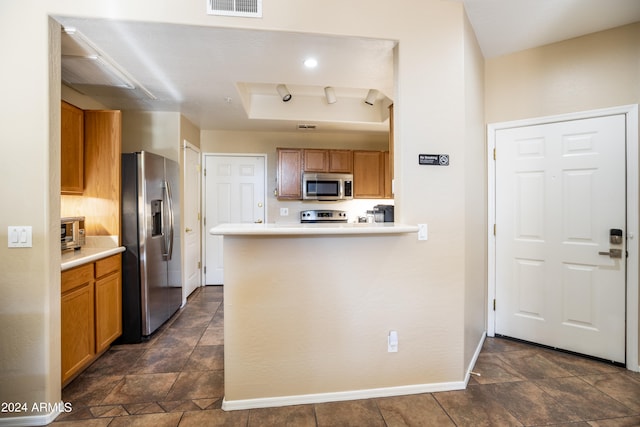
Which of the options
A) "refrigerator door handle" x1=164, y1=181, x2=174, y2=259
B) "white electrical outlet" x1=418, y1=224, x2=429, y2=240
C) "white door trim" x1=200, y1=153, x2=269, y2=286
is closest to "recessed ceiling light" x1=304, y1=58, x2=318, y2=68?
"white electrical outlet" x1=418, y1=224, x2=429, y2=240

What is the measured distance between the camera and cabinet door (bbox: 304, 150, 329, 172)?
4.23 metres

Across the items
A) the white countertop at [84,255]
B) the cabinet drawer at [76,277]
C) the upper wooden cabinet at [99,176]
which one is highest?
the upper wooden cabinet at [99,176]

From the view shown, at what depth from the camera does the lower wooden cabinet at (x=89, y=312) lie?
6.43 feet

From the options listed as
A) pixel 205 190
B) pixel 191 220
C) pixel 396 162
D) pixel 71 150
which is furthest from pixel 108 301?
pixel 396 162

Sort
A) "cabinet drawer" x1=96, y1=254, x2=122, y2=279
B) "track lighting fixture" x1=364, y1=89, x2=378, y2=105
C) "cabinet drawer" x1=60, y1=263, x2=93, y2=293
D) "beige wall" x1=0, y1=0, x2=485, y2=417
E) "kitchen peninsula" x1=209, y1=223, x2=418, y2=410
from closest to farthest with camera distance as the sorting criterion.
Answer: "beige wall" x1=0, y1=0, x2=485, y2=417 → "kitchen peninsula" x1=209, y1=223, x2=418, y2=410 → "cabinet drawer" x1=60, y1=263, x2=93, y2=293 → "cabinet drawer" x1=96, y1=254, x2=122, y2=279 → "track lighting fixture" x1=364, y1=89, x2=378, y2=105

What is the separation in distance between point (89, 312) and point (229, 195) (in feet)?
8.22

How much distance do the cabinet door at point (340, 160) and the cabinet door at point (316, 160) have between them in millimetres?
75

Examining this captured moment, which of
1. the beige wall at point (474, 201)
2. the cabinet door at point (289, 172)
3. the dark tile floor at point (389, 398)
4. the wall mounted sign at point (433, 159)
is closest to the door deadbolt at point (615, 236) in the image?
the beige wall at point (474, 201)

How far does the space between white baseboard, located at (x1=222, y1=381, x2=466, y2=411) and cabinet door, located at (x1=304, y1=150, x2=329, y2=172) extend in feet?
9.77

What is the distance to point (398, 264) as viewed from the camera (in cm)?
193

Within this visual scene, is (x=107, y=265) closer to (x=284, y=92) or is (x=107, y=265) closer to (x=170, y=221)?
(x=170, y=221)

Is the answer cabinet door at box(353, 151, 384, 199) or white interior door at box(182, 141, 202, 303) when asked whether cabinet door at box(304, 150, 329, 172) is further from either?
white interior door at box(182, 141, 202, 303)

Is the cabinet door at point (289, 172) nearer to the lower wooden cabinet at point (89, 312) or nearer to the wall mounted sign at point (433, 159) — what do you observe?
the lower wooden cabinet at point (89, 312)

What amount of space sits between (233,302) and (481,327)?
2.21 m
